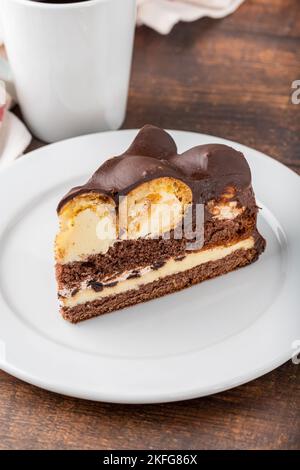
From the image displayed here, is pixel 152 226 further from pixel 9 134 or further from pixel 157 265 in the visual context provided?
pixel 9 134

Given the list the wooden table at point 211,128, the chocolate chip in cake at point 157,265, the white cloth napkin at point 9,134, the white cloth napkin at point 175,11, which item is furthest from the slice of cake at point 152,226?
the white cloth napkin at point 175,11

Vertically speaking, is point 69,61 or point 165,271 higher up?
point 69,61

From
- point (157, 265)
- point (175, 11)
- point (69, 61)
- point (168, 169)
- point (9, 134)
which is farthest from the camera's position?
point (175, 11)

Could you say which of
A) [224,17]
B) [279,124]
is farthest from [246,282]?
[224,17]

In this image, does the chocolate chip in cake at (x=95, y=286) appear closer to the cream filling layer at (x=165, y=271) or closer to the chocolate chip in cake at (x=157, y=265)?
the cream filling layer at (x=165, y=271)

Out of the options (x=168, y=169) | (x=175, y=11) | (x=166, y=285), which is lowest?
(x=166, y=285)

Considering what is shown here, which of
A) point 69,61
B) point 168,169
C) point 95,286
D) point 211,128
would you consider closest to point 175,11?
point 211,128
